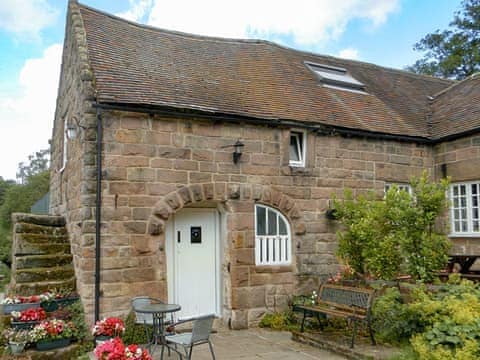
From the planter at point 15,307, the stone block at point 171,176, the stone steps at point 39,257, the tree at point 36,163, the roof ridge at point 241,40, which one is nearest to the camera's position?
the planter at point 15,307

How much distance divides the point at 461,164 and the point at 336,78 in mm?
4197

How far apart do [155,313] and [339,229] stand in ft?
17.1

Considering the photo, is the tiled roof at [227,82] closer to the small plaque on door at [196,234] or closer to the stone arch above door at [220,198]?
the stone arch above door at [220,198]

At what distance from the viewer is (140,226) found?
8367 mm

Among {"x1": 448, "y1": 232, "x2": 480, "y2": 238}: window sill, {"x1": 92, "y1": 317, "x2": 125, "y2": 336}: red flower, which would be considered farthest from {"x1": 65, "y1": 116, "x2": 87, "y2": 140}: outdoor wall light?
{"x1": 448, "y1": 232, "x2": 480, "y2": 238}: window sill

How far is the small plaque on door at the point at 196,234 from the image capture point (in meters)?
9.34

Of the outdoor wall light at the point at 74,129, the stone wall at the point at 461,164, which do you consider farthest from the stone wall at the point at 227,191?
the stone wall at the point at 461,164

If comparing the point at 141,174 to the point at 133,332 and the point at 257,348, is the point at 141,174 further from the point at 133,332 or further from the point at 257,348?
the point at 257,348

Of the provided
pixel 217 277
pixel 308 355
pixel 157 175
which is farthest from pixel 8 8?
pixel 308 355

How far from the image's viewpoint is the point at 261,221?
380 inches

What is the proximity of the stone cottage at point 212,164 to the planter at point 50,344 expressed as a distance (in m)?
0.84

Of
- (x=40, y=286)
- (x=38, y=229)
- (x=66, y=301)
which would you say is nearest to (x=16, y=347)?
(x=66, y=301)

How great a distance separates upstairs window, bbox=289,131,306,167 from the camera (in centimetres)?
1030

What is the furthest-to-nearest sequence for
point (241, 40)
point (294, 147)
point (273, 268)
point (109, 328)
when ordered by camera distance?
1. point (241, 40)
2. point (294, 147)
3. point (273, 268)
4. point (109, 328)
